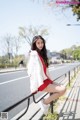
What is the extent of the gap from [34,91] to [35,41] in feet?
2.73

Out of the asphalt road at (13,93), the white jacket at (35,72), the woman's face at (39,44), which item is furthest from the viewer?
the asphalt road at (13,93)

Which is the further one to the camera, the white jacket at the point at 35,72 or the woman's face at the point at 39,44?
the woman's face at the point at 39,44

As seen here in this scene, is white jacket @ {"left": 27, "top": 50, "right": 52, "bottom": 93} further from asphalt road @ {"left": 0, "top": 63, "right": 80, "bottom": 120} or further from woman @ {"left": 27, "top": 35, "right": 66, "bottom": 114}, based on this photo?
asphalt road @ {"left": 0, "top": 63, "right": 80, "bottom": 120}

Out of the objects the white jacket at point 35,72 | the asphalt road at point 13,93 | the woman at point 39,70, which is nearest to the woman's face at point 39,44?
the woman at point 39,70

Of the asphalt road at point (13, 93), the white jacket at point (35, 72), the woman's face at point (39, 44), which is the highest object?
the woman's face at point (39, 44)

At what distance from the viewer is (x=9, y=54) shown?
99.6 metres

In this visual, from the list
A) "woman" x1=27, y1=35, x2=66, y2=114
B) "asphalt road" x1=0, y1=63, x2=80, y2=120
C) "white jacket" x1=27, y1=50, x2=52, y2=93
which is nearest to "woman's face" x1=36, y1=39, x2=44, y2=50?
"woman" x1=27, y1=35, x2=66, y2=114

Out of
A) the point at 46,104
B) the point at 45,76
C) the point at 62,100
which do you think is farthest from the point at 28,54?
the point at 62,100

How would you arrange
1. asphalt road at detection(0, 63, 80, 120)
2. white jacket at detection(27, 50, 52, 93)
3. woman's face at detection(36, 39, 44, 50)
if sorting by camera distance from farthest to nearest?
asphalt road at detection(0, 63, 80, 120)
woman's face at detection(36, 39, 44, 50)
white jacket at detection(27, 50, 52, 93)

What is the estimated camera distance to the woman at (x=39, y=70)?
449 centimetres

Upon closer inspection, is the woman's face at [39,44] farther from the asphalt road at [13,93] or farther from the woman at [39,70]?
the asphalt road at [13,93]

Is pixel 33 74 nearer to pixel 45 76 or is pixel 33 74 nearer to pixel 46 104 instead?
pixel 45 76

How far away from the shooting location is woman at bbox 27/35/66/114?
4492 millimetres

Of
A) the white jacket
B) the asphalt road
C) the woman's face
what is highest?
the woman's face
